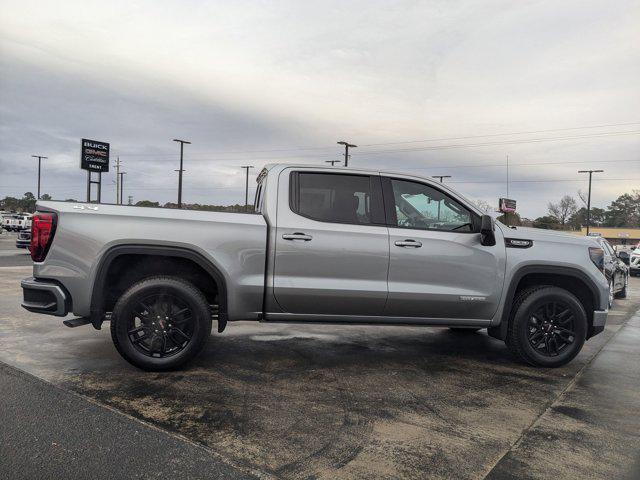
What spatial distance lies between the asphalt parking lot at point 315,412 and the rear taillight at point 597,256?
3.67ft

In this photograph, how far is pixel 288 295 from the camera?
463 cm

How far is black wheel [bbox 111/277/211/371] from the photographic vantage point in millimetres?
4398

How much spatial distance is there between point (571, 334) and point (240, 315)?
11.2ft

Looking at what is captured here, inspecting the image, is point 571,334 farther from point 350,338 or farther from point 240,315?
point 240,315

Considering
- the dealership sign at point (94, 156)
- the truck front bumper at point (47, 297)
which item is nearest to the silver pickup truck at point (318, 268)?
the truck front bumper at point (47, 297)

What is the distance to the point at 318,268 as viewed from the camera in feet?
15.2

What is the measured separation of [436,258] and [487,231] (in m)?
0.55

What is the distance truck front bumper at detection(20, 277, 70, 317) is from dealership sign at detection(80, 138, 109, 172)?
101ft

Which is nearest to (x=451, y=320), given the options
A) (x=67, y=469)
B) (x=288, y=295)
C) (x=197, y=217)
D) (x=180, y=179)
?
(x=288, y=295)

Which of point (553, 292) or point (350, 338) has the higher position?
point (553, 292)

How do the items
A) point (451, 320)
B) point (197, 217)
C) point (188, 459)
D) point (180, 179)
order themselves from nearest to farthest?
point (188, 459), point (197, 217), point (451, 320), point (180, 179)

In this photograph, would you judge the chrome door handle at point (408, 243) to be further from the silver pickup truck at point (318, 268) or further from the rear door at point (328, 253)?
the rear door at point (328, 253)

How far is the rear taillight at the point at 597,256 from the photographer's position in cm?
517

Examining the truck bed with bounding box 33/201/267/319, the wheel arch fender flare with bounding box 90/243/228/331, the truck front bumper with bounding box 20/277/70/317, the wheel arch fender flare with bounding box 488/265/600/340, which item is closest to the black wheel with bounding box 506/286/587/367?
the wheel arch fender flare with bounding box 488/265/600/340
